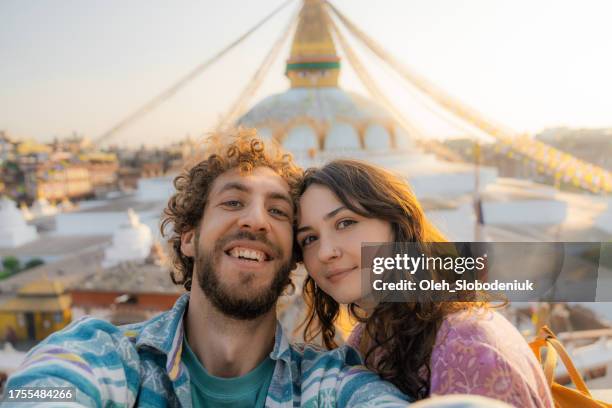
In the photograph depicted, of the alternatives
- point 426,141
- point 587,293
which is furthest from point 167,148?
point 587,293

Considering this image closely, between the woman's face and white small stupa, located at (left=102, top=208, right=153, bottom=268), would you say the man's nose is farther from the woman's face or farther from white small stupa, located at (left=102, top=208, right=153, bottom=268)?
white small stupa, located at (left=102, top=208, right=153, bottom=268)

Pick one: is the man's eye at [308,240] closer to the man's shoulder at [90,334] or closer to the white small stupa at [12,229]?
the man's shoulder at [90,334]

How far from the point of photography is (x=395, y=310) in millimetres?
1371

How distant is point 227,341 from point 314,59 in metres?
11.0

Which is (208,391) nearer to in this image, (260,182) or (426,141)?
(260,182)

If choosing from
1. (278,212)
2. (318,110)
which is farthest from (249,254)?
(318,110)

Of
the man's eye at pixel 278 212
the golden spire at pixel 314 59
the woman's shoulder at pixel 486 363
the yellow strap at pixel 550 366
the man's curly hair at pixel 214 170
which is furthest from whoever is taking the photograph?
the golden spire at pixel 314 59

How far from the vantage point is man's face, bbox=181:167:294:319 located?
4.42ft

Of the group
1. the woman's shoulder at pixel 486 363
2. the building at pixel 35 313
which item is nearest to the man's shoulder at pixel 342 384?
the woman's shoulder at pixel 486 363

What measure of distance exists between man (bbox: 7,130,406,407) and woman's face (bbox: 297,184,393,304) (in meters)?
0.11

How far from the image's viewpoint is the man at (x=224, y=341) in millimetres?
1133

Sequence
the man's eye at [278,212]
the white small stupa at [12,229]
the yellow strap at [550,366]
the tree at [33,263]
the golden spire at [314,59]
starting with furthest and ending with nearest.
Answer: the golden spire at [314,59], the white small stupa at [12,229], the tree at [33,263], the man's eye at [278,212], the yellow strap at [550,366]

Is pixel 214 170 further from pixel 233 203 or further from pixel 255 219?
pixel 255 219

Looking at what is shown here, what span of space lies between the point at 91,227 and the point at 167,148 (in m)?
25.5
